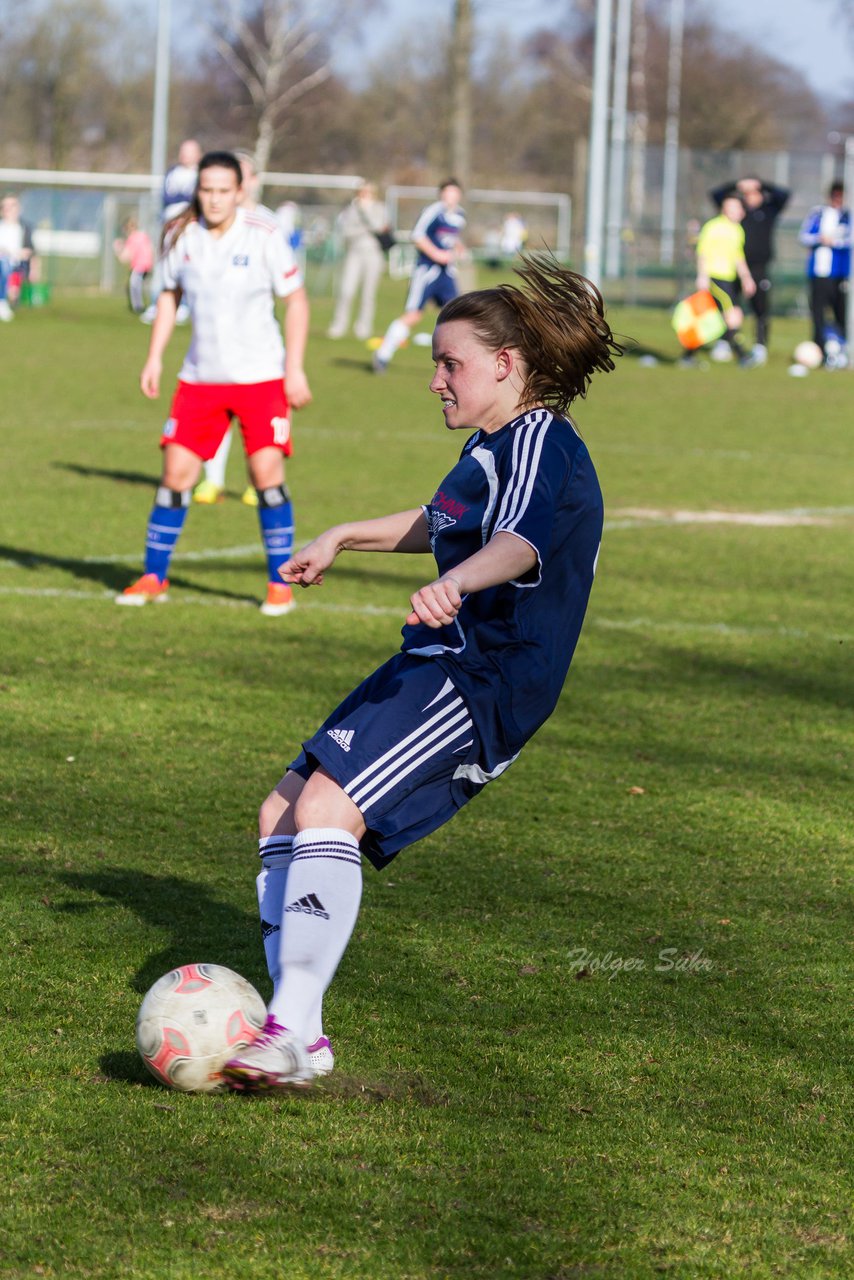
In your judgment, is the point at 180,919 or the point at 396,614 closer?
the point at 180,919

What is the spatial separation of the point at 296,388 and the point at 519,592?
5195 millimetres

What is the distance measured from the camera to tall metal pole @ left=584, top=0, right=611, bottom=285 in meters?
30.7

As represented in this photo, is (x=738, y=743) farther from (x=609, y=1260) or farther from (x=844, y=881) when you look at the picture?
(x=609, y=1260)

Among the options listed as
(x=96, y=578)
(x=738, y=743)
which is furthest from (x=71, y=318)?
(x=738, y=743)

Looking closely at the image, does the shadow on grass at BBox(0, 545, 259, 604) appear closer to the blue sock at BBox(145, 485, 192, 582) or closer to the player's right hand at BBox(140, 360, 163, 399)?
the blue sock at BBox(145, 485, 192, 582)

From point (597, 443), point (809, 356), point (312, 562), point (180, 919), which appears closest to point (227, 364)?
point (180, 919)

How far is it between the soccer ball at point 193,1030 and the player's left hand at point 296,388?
5.19 metres

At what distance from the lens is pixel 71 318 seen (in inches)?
1190

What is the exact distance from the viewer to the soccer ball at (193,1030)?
3396 mm

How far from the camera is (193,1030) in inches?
134

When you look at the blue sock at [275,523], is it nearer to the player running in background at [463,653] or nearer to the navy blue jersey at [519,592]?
the player running in background at [463,653]

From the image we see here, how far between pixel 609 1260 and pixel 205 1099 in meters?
0.94

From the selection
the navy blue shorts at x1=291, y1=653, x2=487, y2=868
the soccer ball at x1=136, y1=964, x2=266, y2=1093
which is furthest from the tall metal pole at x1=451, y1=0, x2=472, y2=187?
the soccer ball at x1=136, y1=964, x2=266, y2=1093

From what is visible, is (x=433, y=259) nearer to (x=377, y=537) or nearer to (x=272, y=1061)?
(x=377, y=537)
